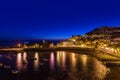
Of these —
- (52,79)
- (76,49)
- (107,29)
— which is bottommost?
(52,79)

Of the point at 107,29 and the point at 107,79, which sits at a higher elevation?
the point at 107,29

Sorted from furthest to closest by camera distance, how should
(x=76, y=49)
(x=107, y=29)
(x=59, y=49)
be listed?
(x=107, y=29), (x=59, y=49), (x=76, y=49)

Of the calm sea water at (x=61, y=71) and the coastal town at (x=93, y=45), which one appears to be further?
the coastal town at (x=93, y=45)

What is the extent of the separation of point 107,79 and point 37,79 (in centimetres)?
1047

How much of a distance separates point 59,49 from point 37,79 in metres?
68.8

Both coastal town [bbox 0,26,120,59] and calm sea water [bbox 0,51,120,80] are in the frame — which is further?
coastal town [bbox 0,26,120,59]

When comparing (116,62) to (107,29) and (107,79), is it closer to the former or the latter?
(107,79)

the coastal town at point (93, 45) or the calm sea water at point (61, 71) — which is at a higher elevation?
the coastal town at point (93, 45)

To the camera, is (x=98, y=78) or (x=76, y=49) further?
(x=76, y=49)

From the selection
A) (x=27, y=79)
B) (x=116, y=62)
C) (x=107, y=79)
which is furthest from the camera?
(x=116, y=62)

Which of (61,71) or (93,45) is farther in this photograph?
(93,45)

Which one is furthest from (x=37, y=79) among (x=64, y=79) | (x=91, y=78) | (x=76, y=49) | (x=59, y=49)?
(x=59, y=49)

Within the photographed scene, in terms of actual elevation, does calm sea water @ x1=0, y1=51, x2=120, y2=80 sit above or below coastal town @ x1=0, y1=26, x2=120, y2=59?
A: below

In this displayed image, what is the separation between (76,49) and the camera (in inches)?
3831
